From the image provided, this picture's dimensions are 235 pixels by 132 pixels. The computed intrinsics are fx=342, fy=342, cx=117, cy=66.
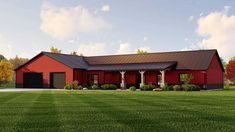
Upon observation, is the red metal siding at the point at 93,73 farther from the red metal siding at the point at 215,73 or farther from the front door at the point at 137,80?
the red metal siding at the point at 215,73

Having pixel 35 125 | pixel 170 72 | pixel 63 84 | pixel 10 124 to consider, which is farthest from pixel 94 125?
pixel 63 84

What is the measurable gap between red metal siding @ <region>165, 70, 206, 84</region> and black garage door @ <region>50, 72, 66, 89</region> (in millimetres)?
15679

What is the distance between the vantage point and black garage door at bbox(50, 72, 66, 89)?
171 feet

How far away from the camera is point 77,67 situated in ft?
172

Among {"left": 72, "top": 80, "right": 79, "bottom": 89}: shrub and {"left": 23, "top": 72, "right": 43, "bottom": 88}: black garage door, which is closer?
{"left": 72, "top": 80, "right": 79, "bottom": 89}: shrub

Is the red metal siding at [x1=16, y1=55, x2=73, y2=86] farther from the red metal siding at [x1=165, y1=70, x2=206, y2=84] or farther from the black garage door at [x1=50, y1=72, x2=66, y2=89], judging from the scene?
the red metal siding at [x1=165, y1=70, x2=206, y2=84]

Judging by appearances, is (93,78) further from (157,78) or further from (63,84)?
(157,78)

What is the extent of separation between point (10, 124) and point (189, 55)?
42.3 metres

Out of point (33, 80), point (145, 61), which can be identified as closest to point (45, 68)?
point (33, 80)

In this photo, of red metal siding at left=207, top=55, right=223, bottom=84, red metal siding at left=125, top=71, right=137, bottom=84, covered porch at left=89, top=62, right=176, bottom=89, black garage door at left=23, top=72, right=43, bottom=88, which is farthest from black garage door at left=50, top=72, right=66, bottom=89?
red metal siding at left=207, top=55, right=223, bottom=84

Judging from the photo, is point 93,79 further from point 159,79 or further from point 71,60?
point 159,79

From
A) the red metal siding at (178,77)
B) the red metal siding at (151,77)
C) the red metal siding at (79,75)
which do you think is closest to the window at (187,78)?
the red metal siding at (178,77)

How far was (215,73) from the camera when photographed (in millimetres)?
49812

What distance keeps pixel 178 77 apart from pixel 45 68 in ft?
68.4
